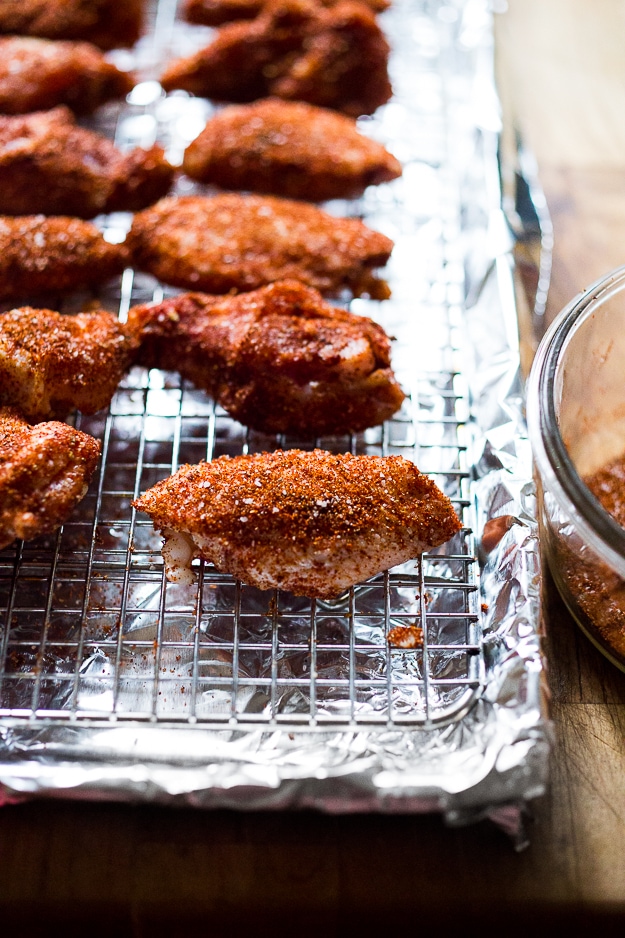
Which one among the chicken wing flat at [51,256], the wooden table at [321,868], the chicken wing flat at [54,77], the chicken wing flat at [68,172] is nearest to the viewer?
the wooden table at [321,868]

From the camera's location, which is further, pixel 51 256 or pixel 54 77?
pixel 54 77

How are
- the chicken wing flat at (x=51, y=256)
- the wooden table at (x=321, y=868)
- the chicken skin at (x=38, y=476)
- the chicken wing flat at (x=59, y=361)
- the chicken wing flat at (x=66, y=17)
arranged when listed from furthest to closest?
the chicken wing flat at (x=66, y=17) < the chicken wing flat at (x=51, y=256) < the chicken wing flat at (x=59, y=361) < the chicken skin at (x=38, y=476) < the wooden table at (x=321, y=868)

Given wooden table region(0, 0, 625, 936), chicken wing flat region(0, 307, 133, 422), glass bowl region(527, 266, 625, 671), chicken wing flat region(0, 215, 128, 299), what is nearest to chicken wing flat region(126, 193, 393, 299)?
chicken wing flat region(0, 215, 128, 299)

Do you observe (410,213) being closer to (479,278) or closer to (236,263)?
(479,278)

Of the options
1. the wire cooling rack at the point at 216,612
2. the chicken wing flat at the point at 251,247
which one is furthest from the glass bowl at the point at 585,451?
the chicken wing flat at the point at 251,247

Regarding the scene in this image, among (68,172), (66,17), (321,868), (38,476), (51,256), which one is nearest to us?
(321,868)

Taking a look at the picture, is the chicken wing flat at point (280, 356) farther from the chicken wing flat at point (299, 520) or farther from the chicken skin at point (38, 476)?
the chicken skin at point (38, 476)

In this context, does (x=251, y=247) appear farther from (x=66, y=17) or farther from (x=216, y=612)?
(x=66, y=17)

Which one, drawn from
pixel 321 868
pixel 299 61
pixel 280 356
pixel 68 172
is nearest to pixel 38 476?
pixel 280 356
